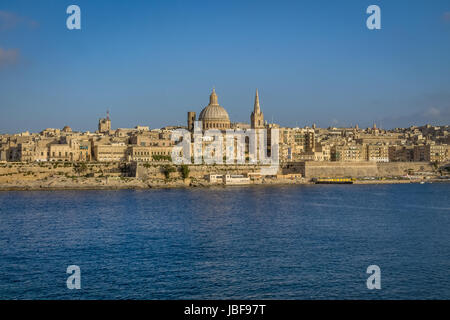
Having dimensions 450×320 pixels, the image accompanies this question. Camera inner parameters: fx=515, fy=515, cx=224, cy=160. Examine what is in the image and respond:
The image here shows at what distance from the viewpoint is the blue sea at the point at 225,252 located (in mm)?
8195

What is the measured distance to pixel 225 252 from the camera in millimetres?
11344

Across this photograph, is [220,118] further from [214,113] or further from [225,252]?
[225,252]

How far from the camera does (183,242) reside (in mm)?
12672

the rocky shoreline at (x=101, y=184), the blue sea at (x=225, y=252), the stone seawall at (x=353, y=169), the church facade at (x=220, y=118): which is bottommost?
the blue sea at (x=225, y=252)

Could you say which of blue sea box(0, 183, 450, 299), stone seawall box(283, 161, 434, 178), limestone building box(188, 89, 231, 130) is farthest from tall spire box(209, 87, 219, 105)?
blue sea box(0, 183, 450, 299)

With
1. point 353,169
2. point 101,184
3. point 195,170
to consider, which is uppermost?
point 195,170

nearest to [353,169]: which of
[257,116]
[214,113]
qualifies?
[257,116]

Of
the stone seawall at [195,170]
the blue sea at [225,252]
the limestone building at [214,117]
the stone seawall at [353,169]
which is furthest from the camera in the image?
the limestone building at [214,117]

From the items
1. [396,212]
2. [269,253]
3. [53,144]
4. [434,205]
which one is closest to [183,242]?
[269,253]

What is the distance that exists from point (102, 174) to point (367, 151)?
95.8 feet

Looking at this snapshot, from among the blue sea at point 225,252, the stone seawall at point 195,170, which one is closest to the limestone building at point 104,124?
the stone seawall at point 195,170

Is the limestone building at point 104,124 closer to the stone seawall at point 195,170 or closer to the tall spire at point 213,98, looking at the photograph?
the tall spire at point 213,98
